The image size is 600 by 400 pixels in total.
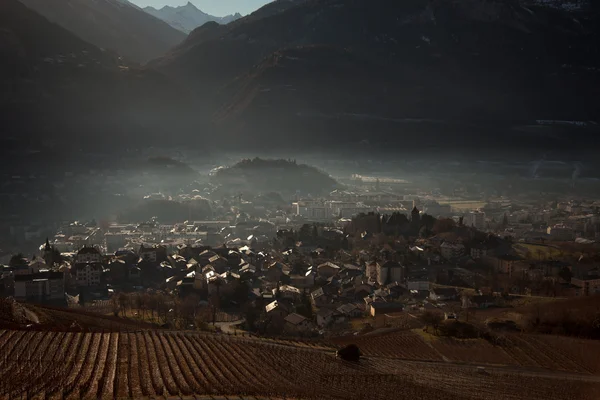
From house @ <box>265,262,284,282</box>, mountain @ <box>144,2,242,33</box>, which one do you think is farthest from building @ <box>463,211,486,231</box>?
mountain @ <box>144,2,242,33</box>

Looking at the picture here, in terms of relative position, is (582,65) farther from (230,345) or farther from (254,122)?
(230,345)

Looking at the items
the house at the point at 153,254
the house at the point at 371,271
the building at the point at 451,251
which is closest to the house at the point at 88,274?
the house at the point at 153,254

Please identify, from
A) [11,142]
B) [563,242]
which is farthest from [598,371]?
[11,142]

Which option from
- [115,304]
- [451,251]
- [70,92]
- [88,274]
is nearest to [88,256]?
[88,274]

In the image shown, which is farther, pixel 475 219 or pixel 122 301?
pixel 475 219

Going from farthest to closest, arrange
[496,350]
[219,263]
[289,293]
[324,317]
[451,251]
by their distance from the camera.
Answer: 1. [451,251]
2. [219,263]
3. [289,293]
4. [324,317]
5. [496,350]

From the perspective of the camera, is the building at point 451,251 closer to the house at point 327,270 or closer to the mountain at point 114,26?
the house at point 327,270

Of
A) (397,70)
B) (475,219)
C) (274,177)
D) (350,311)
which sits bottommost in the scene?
(350,311)

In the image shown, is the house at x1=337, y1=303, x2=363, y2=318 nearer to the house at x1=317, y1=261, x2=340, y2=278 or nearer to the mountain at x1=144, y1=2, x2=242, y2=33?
the house at x1=317, y1=261, x2=340, y2=278

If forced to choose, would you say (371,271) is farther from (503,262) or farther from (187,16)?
(187,16)
